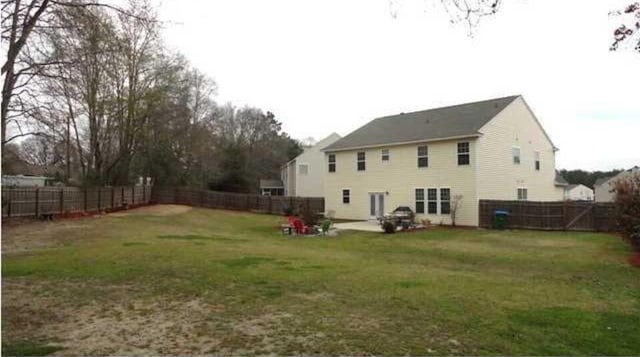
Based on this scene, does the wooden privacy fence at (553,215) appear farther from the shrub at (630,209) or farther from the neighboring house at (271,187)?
the neighboring house at (271,187)

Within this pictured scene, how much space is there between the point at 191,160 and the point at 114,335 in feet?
138

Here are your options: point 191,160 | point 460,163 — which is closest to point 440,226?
point 460,163

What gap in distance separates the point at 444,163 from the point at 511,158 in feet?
13.4

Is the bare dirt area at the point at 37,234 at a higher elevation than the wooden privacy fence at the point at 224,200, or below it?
below

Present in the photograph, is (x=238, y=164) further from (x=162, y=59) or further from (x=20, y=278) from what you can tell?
(x=20, y=278)

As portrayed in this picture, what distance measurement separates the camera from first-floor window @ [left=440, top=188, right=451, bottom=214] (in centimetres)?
2702

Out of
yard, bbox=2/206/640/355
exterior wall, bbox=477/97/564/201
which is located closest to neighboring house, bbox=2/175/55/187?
yard, bbox=2/206/640/355

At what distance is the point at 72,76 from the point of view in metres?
10.8

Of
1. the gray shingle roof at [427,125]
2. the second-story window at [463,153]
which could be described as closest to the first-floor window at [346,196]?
the gray shingle roof at [427,125]

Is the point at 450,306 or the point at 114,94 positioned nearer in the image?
the point at 450,306

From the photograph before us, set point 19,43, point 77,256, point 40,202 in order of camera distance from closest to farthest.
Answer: point 19,43, point 77,256, point 40,202

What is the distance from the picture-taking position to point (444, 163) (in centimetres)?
2742

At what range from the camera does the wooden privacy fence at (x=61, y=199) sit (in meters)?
24.1

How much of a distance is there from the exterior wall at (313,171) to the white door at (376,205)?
51.2ft
